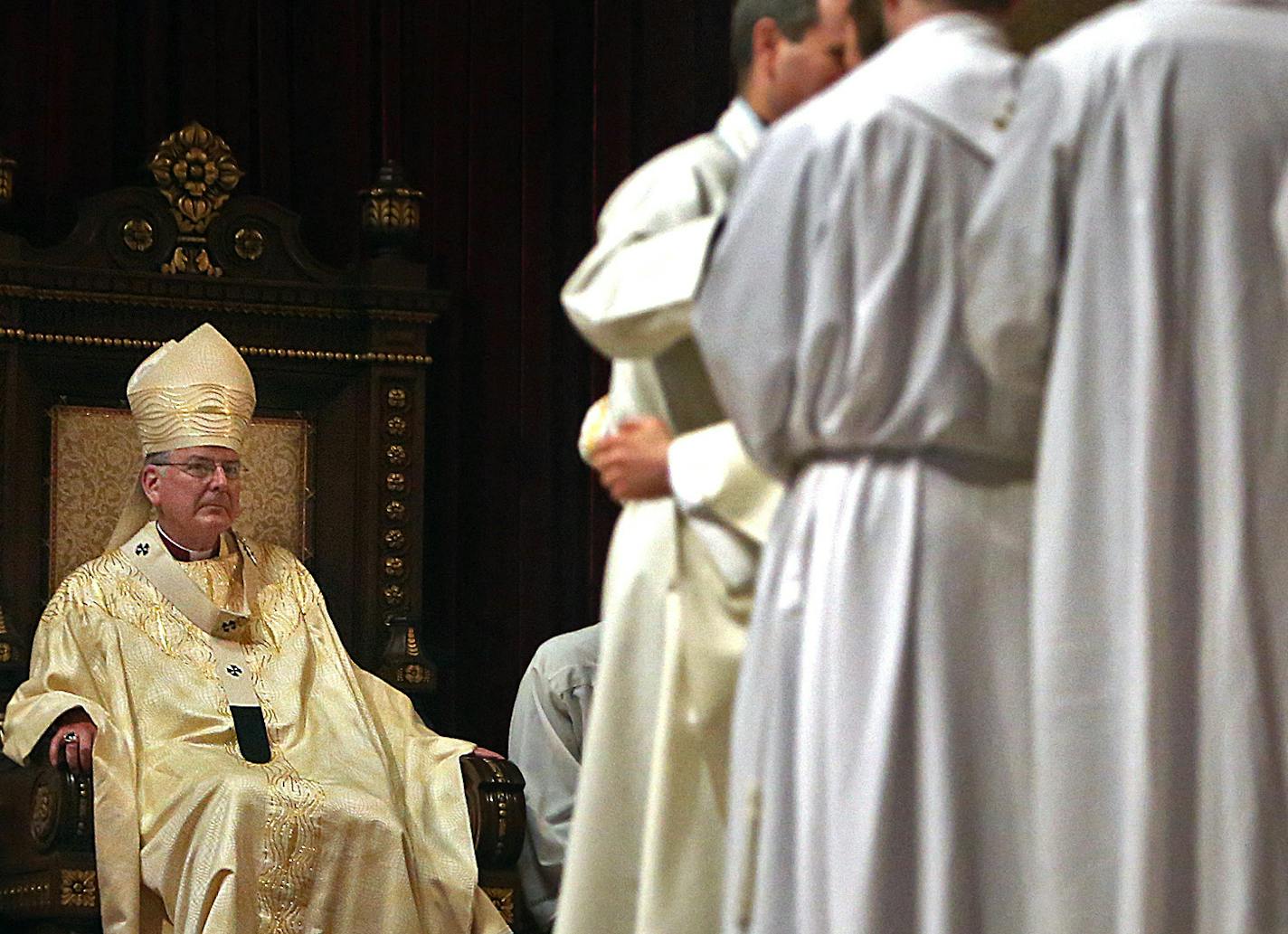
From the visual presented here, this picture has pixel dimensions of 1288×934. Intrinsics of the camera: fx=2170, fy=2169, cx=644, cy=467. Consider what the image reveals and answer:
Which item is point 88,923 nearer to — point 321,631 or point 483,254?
point 321,631

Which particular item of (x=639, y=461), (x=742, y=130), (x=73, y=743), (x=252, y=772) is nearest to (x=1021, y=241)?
(x=639, y=461)

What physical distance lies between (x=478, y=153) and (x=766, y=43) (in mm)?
4294

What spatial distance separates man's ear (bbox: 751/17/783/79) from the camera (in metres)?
3.03

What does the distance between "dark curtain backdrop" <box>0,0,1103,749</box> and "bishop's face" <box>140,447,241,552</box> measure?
38.8 inches

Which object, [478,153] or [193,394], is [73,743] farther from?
[478,153]

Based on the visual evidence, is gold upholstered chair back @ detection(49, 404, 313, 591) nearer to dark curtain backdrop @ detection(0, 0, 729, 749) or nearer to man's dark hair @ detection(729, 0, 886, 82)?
dark curtain backdrop @ detection(0, 0, 729, 749)

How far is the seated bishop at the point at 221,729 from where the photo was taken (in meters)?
5.46

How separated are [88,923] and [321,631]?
3.96 ft

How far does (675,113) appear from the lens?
23.9 feet

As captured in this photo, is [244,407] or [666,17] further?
[666,17]

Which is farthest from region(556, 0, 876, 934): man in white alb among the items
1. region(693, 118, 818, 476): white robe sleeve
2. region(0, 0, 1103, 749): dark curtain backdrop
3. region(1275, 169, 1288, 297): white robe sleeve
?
region(0, 0, 1103, 749): dark curtain backdrop

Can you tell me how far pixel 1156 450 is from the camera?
2367 millimetres

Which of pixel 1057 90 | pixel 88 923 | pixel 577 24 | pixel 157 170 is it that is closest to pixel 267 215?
pixel 157 170

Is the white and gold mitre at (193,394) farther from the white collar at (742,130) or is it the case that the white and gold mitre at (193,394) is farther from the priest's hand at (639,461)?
the priest's hand at (639,461)
